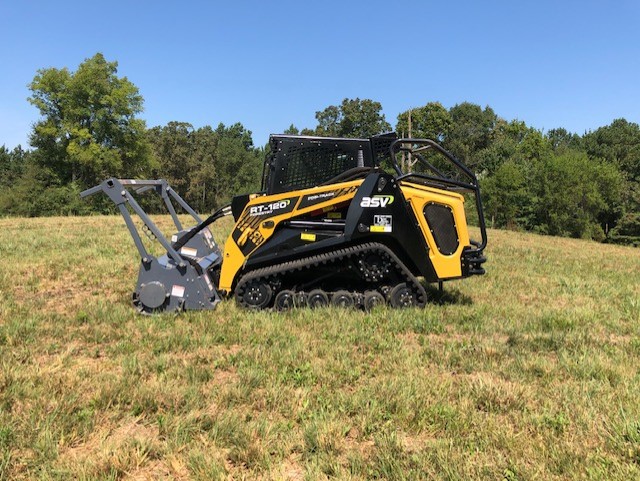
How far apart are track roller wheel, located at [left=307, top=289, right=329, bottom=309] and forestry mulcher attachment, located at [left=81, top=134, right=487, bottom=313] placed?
1cm

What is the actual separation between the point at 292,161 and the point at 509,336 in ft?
10.8

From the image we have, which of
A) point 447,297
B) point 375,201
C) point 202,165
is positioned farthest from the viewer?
point 202,165

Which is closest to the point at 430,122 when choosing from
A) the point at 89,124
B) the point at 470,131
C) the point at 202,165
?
the point at 470,131

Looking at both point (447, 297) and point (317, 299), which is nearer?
point (317, 299)

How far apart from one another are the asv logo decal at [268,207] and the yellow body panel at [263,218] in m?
0.02

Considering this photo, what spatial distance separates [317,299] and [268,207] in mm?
1263

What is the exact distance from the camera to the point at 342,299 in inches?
215

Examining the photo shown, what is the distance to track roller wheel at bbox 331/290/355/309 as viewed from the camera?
5438 millimetres

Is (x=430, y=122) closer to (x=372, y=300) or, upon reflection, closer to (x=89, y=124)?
(x=89, y=124)

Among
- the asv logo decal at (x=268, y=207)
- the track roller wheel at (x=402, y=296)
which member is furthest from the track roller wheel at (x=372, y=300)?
the asv logo decal at (x=268, y=207)

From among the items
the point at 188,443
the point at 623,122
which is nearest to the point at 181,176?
the point at 188,443

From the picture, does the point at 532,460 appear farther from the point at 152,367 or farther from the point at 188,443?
the point at 152,367

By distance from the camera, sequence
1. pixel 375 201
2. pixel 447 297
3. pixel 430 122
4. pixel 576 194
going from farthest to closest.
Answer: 1. pixel 430 122
2. pixel 576 194
3. pixel 447 297
4. pixel 375 201

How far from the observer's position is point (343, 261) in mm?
5473
